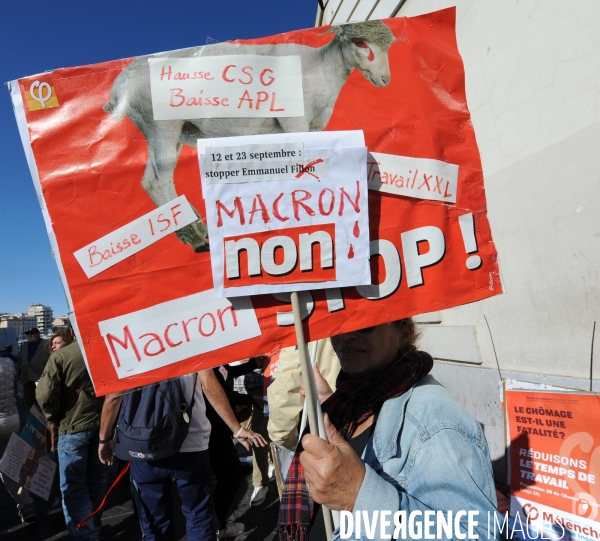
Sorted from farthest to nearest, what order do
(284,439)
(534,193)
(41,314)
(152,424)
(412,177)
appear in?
(41,314), (534,193), (284,439), (152,424), (412,177)

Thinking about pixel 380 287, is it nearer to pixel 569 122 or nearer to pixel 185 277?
pixel 185 277

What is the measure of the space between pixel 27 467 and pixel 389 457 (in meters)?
4.96

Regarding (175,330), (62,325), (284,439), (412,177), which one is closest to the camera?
(175,330)

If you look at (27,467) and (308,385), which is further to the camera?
(27,467)

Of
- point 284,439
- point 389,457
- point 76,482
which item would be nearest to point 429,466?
point 389,457

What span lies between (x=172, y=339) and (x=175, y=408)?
6.52ft

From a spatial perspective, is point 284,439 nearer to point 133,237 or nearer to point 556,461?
point 556,461

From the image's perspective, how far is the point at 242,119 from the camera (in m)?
1.38

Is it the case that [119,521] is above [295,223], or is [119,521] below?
below

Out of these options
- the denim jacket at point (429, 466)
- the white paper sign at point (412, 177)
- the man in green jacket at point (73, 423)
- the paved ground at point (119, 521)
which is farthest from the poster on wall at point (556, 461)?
the man in green jacket at point (73, 423)

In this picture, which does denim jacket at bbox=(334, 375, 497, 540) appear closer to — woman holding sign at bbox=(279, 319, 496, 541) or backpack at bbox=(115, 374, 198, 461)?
woman holding sign at bbox=(279, 319, 496, 541)

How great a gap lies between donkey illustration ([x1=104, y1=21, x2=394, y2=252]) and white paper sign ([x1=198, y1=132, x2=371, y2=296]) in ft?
0.24

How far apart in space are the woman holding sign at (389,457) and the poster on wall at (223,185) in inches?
10.8

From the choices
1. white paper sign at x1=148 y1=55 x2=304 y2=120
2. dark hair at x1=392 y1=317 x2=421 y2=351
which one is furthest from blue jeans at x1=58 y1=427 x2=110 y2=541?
white paper sign at x1=148 y1=55 x2=304 y2=120
